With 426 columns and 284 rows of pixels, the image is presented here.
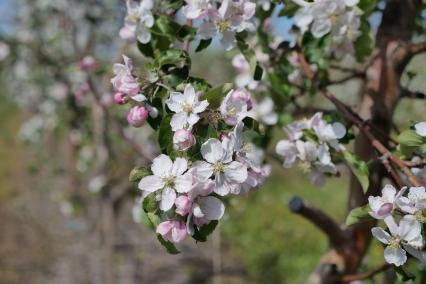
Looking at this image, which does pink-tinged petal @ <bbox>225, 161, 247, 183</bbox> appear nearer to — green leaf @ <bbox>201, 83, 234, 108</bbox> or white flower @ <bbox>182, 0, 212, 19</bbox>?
green leaf @ <bbox>201, 83, 234, 108</bbox>

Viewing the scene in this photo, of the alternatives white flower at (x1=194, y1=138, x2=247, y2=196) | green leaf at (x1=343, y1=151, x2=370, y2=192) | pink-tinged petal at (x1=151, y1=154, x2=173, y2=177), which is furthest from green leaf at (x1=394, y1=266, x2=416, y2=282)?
pink-tinged petal at (x1=151, y1=154, x2=173, y2=177)

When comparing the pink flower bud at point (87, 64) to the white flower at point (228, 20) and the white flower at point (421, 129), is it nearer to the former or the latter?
the white flower at point (228, 20)

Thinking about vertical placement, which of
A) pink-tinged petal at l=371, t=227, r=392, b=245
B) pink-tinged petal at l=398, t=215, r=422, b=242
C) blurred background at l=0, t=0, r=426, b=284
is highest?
pink-tinged petal at l=398, t=215, r=422, b=242

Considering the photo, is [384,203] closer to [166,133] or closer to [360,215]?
[360,215]

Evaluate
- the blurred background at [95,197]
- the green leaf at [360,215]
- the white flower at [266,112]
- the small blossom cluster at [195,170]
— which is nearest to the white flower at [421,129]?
the green leaf at [360,215]

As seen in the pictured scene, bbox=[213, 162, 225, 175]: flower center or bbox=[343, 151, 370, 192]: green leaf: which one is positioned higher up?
bbox=[213, 162, 225, 175]: flower center
